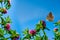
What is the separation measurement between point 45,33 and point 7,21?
27.4 inches

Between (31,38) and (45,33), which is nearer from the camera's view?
(45,33)

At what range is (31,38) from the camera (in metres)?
3.24

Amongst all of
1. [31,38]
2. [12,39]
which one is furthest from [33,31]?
[12,39]

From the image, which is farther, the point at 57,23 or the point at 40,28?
the point at 57,23

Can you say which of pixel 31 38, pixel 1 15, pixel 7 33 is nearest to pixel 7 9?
pixel 1 15

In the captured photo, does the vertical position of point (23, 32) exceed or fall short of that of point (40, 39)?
it exceeds it

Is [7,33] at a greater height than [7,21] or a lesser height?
lesser

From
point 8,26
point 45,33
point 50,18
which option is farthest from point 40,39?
point 8,26

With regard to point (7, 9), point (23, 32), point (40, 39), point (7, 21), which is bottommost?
point (40, 39)

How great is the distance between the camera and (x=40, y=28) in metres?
3.06

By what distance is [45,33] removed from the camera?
2.99 metres

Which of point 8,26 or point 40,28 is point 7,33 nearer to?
point 8,26

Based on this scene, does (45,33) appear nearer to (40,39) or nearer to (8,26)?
(40,39)

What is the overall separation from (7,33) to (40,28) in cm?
54
